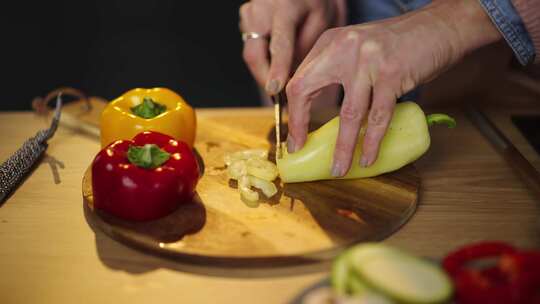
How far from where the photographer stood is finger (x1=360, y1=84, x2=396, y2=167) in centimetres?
117

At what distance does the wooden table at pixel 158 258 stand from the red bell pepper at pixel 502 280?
319 mm

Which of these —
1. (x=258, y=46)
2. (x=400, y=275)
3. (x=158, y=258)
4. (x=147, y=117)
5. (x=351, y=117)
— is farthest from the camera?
(x=258, y=46)

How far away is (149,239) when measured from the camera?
1069 mm

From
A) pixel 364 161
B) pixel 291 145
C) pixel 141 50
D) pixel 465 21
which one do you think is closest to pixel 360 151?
pixel 364 161

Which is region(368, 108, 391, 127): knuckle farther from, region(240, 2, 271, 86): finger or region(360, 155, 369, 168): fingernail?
region(240, 2, 271, 86): finger

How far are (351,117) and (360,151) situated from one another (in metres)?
0.13

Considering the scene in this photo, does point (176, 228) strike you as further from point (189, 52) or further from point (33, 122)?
point (189, 52)

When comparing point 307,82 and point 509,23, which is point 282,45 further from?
point 509,23

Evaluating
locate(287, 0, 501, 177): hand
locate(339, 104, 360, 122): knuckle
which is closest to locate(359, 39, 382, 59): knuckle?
locate(287, 0, 501, 177): hand

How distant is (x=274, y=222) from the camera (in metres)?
1.14

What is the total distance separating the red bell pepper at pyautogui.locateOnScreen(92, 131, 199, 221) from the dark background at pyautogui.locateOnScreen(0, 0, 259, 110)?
196 centimetres

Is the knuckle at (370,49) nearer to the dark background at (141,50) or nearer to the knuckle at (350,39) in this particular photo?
the knuckle at (350,39)

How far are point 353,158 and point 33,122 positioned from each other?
98 centimetres

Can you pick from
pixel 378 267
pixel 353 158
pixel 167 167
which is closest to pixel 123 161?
pixel 167 167
